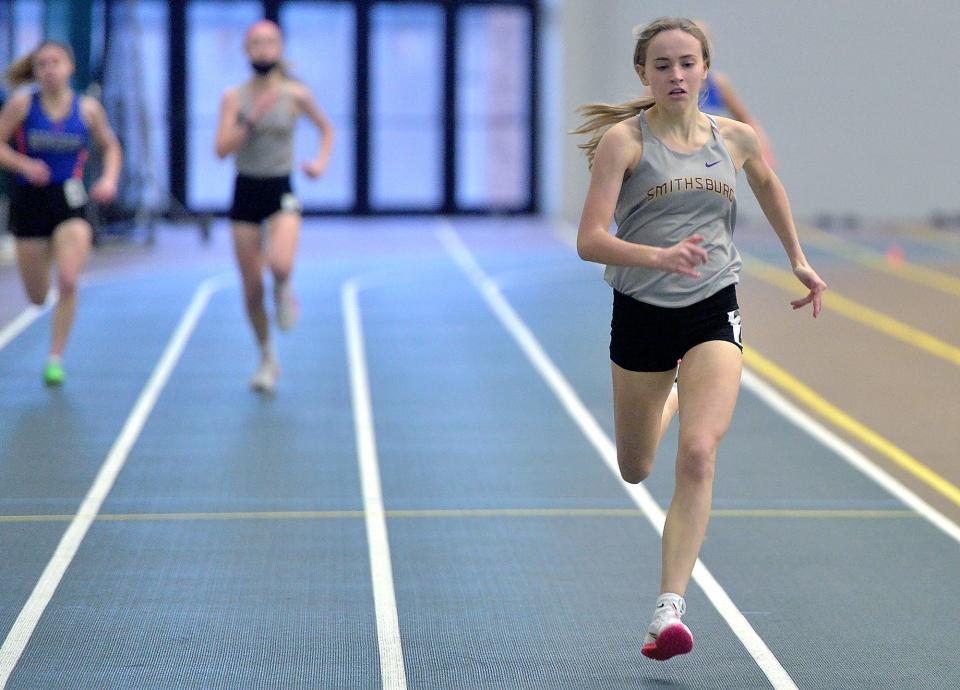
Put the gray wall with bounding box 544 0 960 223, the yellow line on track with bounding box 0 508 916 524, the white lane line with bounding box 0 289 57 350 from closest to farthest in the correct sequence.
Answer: the yellow line on track with bounding box 0 508 916 524, the white lane line with bounding box 0 289 57 350, the gray wall with bounding box 544 0 960 223

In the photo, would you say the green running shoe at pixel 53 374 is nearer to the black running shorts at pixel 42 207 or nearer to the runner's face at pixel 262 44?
the black running shorts at pixel 42 207

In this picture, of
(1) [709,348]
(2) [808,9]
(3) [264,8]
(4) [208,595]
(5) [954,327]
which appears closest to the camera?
(1) [709,348]

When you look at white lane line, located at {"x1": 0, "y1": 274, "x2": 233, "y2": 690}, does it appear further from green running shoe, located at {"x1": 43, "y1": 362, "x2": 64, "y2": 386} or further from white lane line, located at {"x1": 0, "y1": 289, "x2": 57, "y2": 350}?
white lane line, located at {"x1": 0, "y1": 289, "x2": 57, "y2": 350}

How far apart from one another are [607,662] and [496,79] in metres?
17.6

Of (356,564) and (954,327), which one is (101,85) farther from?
(356,564)

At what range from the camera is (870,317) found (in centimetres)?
1098

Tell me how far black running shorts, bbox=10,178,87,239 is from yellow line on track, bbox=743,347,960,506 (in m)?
4.02

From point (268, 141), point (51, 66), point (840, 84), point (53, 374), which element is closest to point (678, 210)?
point (268, 141)

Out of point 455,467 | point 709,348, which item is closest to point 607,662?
point 709,348

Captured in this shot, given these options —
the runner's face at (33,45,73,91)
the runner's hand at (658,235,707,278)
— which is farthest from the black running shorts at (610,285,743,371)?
the runner's face at (33,45,73,91)

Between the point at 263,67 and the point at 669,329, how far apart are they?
4.50 metres

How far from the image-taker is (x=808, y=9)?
18.7 metres

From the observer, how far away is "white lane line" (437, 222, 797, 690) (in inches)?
159

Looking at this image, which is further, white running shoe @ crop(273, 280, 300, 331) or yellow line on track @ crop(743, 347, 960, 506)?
white running shoe @ crop(273, 280, 300, 331)
